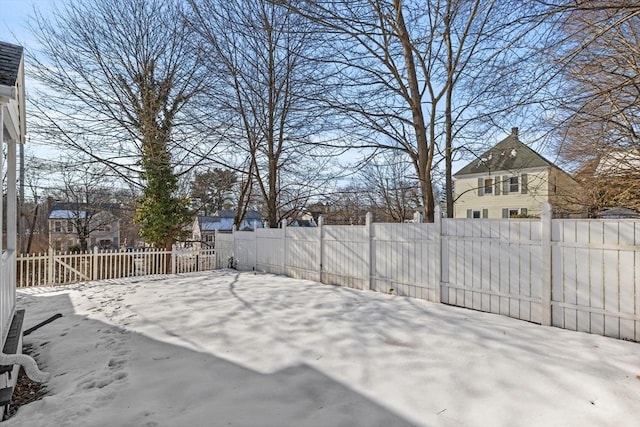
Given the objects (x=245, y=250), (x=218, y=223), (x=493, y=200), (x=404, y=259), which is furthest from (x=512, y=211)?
(x=218, y=223)

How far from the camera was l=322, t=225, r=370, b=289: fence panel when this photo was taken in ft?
24.7

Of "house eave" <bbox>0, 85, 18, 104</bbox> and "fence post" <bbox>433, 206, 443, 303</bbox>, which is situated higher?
"house eave" <bbox>0, 85, 18, 104</bbox>

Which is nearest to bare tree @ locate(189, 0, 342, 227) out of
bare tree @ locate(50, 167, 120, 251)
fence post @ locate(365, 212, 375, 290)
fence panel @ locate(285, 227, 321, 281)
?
fence panel @ locate(285, 227, 321, 281)

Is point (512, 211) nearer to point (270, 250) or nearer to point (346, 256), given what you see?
point (270, 250)

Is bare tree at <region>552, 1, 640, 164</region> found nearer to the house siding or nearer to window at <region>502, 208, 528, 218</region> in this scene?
the house siding

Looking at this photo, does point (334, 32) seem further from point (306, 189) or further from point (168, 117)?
point (168, 117)

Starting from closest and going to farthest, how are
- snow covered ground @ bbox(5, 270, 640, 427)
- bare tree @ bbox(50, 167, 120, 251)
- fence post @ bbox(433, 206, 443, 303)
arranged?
snow covered ground @ bbox(5, 270, 640, 427) → fence post @ bbox(433, 206, 443, 303) → bare tree @ bbox(50, 167, 120, 251)

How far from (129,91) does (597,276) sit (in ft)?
48.8

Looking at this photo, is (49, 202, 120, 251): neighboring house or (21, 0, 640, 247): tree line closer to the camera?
(21, 0, 640, 247): tree line

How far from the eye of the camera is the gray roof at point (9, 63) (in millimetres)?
3057

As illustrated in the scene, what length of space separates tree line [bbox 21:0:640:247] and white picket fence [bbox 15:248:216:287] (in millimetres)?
1840

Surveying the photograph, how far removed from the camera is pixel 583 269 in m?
4.47

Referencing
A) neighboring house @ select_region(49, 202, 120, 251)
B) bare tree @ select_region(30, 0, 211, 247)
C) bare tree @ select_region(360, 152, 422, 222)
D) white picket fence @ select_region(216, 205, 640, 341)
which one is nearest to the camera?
white picket fence @ select_region(216, 205, 640, 341)

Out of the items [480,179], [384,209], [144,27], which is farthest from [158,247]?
[480,179]
